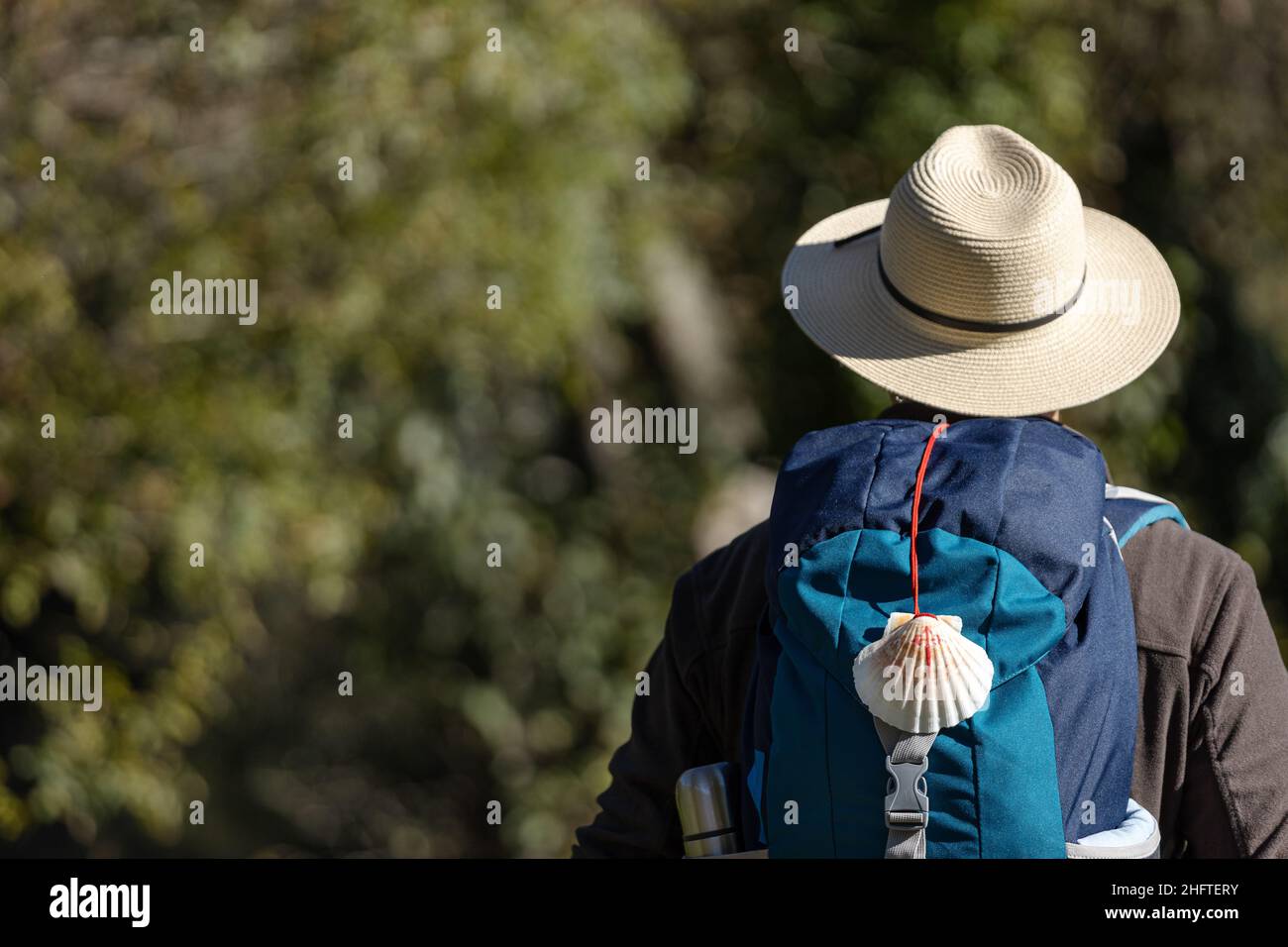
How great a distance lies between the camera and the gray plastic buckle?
1.21 m

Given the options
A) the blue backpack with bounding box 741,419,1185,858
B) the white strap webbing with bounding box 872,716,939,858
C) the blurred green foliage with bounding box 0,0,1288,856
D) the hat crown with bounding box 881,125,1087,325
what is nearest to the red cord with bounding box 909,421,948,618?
the blue backpack with bounding box 741,419,1185,858

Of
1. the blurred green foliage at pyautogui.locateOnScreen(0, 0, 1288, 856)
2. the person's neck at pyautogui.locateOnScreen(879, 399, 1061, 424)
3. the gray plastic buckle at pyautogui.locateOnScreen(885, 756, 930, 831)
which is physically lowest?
the gray plastic buckle at pyautogui.locateOnScreen(885, 756, 930, 831)

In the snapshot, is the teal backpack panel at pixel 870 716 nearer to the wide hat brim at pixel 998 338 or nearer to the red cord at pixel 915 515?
the red cord at pixel 915 515

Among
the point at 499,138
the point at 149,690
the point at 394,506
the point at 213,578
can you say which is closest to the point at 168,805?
the point at 149,690

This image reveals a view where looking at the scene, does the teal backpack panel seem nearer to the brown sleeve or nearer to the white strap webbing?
the white strap webbing

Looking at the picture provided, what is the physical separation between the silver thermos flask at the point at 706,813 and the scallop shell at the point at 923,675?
0.25m

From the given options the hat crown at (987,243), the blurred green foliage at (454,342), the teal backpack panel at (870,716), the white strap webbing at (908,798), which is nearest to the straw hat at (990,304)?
the hat crown at (987,243)

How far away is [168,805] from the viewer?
152 inches

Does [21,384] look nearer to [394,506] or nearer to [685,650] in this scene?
[394,506]

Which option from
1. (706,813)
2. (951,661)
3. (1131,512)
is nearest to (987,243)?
(1131,512)

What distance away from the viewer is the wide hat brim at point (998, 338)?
1536mm

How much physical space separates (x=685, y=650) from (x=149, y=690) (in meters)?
2.74

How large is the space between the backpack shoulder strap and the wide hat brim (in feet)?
0.45

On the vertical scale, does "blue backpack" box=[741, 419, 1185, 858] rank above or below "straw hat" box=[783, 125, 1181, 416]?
below
